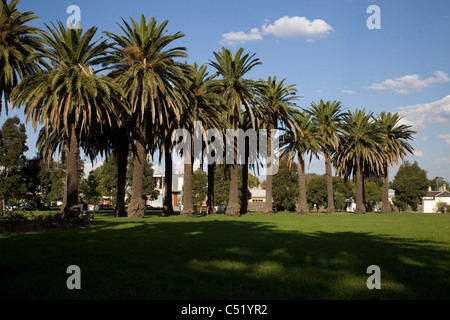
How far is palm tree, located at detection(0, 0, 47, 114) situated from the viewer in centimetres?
2569

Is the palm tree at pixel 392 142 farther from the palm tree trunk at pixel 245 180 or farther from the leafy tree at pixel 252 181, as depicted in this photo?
the leafy tree at pixel 252 181

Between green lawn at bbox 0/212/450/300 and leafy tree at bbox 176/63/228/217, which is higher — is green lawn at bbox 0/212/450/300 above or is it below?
below

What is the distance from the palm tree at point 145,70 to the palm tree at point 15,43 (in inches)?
218

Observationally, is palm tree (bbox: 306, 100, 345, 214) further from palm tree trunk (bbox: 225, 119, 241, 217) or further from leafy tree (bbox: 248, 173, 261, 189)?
leafy tree (bbox: 248, 173, 261, 189)

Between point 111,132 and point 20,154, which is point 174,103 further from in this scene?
point 20,154

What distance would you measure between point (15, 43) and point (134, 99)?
889 centimetres

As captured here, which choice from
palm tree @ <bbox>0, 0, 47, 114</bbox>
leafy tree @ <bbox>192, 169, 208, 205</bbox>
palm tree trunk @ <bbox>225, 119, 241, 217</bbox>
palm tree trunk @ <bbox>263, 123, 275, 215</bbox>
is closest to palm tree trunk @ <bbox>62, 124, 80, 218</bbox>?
palm tree @ <bbox>0, 0, 47, 114</bbox>

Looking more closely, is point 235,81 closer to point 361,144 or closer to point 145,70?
point 145,70

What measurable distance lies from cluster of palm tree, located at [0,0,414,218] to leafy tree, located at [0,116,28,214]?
12.6 m

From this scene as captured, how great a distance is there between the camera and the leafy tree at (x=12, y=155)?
49.7 m

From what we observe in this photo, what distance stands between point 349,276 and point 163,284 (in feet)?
12.0

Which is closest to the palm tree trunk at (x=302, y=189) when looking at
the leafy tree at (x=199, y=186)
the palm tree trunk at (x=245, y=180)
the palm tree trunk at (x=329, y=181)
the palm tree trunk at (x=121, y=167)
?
the palm tree trunk at (x=329, y=181)

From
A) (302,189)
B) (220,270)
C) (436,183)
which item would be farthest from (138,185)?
(436,183)
